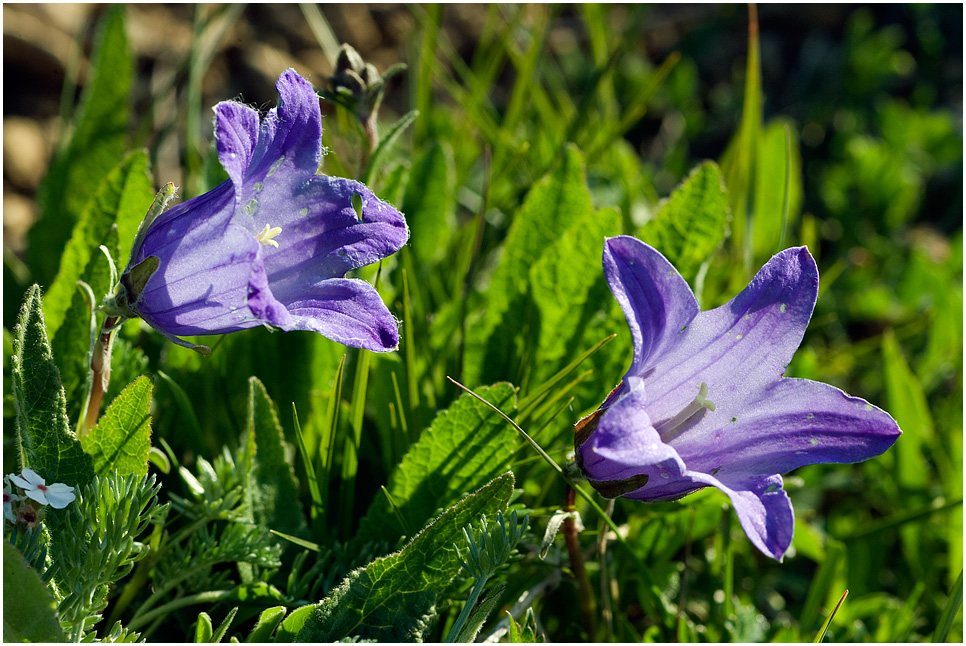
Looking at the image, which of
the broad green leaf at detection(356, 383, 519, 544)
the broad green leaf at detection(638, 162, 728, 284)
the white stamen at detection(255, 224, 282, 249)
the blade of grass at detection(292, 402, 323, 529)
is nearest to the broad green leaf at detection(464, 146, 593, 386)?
the broad green leaf at detection(638, 162, 728, 284)

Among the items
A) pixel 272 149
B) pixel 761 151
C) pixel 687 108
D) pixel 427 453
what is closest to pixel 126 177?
pixel 272 149

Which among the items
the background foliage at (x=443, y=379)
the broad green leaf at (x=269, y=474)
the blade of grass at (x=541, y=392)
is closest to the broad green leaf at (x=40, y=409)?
the background foliage at (x=443, y=379)

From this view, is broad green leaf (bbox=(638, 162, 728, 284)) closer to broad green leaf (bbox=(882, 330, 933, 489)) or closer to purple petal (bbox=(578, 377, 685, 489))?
purple petal (bbox=(578, 377, 685, 489))

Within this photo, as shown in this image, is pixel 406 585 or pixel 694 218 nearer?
pixel 406 585

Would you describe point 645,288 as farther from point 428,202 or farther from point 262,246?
point 428,202

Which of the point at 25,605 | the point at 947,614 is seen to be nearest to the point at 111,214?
the point at 25,605

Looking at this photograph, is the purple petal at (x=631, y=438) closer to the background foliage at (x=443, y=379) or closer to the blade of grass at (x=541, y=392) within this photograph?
the background foliage at (x=443, y=379)
